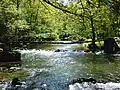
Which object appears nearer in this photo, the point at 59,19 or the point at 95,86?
the point at 59,19

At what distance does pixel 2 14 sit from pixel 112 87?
73.9 feet

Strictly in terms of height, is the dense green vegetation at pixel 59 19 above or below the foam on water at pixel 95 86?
above

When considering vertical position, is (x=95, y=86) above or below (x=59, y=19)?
below

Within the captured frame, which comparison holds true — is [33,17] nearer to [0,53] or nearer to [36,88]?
[0,53]

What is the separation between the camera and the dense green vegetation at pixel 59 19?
3299mm

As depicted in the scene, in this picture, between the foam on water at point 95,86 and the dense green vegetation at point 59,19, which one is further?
the foam on water at point 95,86

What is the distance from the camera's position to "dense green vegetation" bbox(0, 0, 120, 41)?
10.8 feet

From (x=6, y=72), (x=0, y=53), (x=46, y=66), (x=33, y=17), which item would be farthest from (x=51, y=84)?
(x=33, y=17)

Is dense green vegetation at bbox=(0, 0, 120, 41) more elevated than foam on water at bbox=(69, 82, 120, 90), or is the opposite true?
dense green vegetation at bbox=(0, 0, 120, 41)

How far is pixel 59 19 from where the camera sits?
5.21 metres

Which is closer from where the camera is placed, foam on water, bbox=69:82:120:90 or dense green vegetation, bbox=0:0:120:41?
dense green vegetation, bbox=0:0:120:41

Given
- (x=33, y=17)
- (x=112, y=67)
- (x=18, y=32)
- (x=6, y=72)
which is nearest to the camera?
(x=6, y=72)

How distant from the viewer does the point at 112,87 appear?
1250 centimetres

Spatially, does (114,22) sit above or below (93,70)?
above
